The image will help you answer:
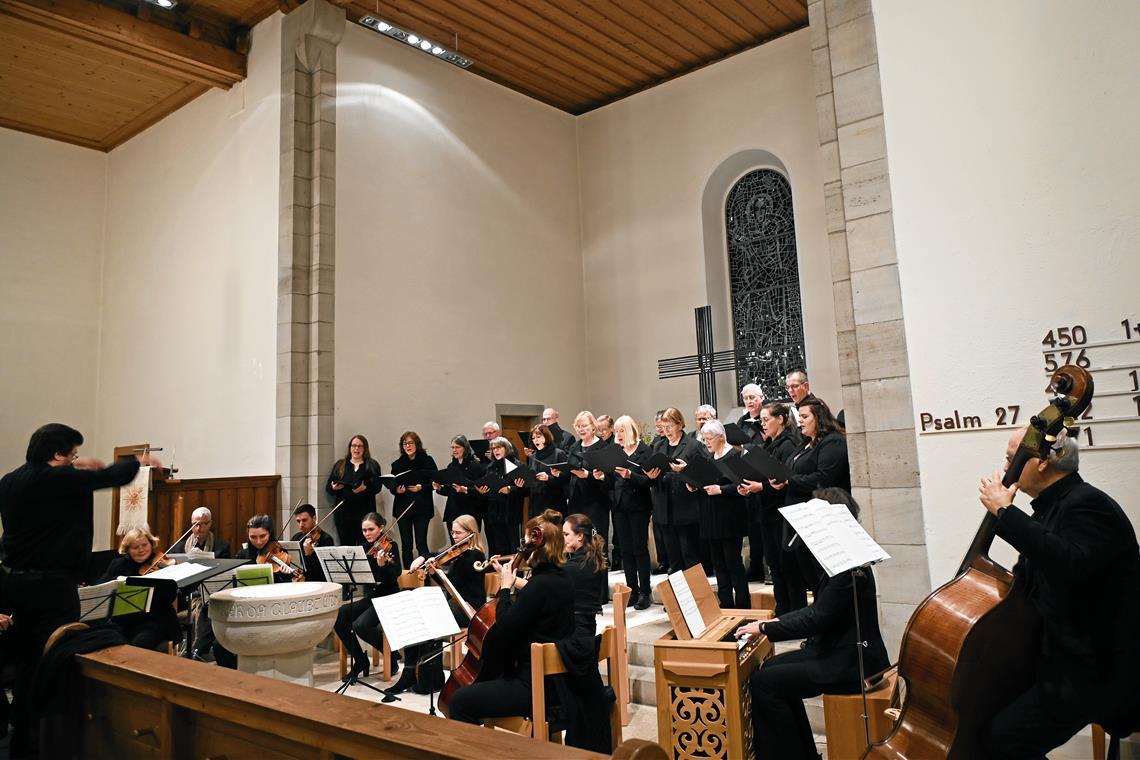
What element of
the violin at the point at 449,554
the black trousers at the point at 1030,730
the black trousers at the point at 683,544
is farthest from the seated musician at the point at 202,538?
the black trousers at the point at 1030,730

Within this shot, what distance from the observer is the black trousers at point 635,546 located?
6320mm

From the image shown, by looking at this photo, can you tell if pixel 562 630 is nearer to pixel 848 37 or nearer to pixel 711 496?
pixel 711 496

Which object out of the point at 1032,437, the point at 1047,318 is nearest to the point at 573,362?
the point at 1047,318

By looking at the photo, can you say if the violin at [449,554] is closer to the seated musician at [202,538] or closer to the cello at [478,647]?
the cello at [478,647]

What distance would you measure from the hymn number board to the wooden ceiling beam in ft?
Answer: 27.7

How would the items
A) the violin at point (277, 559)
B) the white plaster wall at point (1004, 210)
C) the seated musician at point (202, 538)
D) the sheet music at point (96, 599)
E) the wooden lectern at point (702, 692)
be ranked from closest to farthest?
1. the wooden lectern at point (702, 692)
2. the white plaster wall at point (1004, 210)
3. the sheet music at point (96, 599)
4. the violin at point (277, 559)
5. the seated musician at point (202, 538)

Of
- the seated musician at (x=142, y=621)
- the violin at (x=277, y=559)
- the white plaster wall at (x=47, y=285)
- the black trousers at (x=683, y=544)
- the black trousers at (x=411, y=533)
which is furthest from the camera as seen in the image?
the white plaster wall at (x=47, y=285)

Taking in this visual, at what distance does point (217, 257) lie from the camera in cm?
917

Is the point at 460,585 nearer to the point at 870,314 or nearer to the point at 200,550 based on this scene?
the point at 200,550

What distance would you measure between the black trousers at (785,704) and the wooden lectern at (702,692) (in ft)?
0.46

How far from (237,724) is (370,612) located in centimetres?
366

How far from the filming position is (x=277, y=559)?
6.06 meters

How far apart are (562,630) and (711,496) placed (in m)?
2.05

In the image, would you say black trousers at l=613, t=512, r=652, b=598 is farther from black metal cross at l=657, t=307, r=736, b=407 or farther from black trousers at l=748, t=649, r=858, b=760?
black metal cross at l=657, t=307, r=736, b=407
